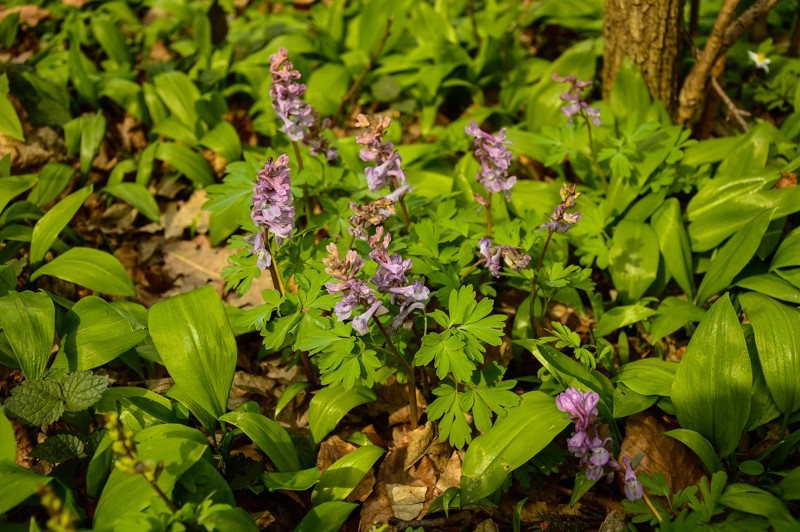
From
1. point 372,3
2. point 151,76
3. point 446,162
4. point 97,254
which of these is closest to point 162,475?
point 97,254

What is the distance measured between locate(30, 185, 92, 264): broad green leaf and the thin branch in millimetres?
1870

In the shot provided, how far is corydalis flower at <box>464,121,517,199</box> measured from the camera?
2.88 m

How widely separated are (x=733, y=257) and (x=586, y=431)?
4.95 feet

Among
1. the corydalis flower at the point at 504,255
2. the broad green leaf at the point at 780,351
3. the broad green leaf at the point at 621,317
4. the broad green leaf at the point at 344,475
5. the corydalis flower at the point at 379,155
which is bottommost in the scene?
the broad green leaf at the point at 344,475

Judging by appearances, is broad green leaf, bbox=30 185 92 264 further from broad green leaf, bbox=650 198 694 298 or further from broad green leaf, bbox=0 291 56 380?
broad green leaf, bbox=650 198 694 298

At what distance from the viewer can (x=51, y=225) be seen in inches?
140

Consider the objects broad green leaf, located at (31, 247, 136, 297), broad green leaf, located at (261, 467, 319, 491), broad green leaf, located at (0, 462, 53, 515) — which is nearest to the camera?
broad green leaf, located at (0, 462, 53, 515)

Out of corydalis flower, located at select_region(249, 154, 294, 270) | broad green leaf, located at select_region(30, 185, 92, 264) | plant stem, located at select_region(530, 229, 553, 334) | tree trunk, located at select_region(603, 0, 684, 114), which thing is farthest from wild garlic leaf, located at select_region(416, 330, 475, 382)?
tree trunk, located at select_region(603, 0, 684, 114)

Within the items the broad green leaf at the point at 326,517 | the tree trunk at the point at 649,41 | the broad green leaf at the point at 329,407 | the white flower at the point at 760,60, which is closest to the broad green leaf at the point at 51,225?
the broad green leaf at the point at 329,407

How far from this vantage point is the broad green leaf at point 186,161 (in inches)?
166

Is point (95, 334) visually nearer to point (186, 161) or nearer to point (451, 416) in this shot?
point (186, 161)

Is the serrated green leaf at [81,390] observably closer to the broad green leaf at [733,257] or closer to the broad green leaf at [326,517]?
the broad green leaf at [326,517]

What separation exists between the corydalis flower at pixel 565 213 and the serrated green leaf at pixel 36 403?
7.20ft

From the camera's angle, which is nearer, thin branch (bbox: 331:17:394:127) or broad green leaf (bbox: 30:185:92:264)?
broad green leaf (bbox: 30:185:92:264)
